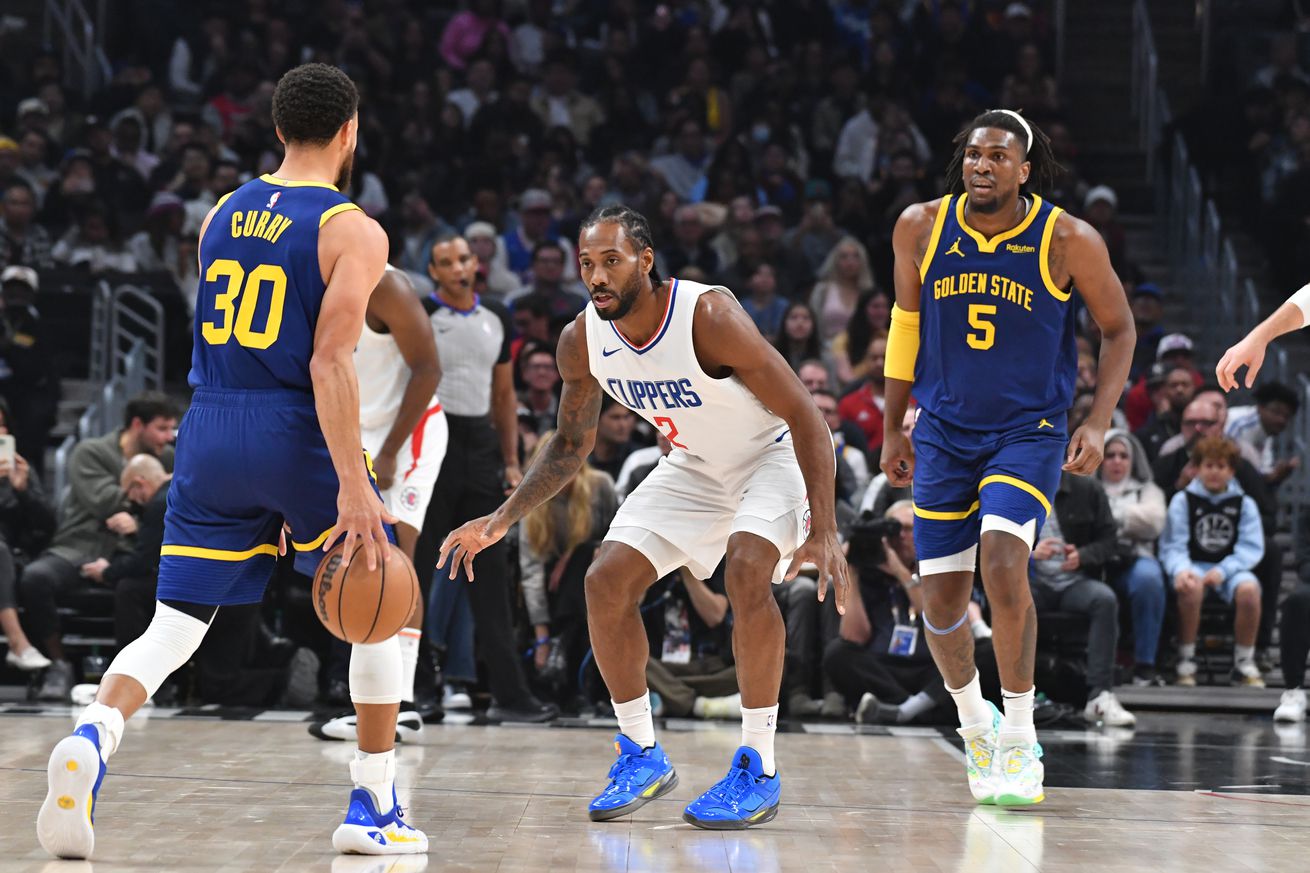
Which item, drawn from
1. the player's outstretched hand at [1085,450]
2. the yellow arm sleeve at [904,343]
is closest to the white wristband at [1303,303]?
the player's outstretched hand at [1085,450]

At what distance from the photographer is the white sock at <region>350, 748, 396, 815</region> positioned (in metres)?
4.37

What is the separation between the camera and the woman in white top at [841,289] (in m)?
12.2

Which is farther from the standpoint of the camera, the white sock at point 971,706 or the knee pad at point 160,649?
the white sock at point 971,706

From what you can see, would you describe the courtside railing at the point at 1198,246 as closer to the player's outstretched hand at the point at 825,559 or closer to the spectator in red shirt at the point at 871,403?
the spectator in red shirt at the point at 871,403

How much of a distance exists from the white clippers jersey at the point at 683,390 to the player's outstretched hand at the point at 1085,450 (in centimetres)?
99

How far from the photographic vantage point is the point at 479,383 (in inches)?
316

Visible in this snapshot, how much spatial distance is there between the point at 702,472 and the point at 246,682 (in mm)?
4191

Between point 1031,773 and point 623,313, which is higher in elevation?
point 623,313

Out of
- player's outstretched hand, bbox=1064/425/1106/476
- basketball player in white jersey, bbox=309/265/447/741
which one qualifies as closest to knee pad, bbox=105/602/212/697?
basketball player in white jersey, bbox=309/265/447/741

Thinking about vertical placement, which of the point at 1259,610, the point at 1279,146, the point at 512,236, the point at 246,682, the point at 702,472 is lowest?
the point at 246,682

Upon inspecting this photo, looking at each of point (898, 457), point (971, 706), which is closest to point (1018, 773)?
point (971, 706)

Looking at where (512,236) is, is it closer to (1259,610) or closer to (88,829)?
(1259,610)

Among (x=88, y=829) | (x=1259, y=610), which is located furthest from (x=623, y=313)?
(x=1259, y=610)

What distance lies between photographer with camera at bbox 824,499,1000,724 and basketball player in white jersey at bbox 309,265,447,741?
2462 mm
